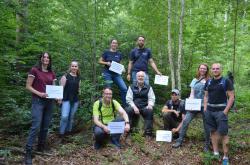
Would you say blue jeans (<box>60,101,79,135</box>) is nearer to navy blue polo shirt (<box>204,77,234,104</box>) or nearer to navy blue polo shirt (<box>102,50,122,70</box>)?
navy blue polo shirt (<box>102,50,122,70</box>)

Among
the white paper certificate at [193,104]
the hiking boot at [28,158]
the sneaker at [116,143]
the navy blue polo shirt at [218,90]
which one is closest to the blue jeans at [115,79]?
the sneaker at [116,143]

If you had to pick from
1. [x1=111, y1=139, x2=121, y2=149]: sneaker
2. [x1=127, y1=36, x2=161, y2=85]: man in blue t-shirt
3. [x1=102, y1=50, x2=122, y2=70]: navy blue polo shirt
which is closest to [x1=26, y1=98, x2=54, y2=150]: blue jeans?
[x1=111, y1=139, x2=121, y2=149]: sneaker

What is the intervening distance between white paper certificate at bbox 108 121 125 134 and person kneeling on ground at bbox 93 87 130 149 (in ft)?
0.31

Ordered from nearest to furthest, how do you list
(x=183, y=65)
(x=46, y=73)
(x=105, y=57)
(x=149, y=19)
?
(x=46, y=73), (x=105, y=57), (x=149, y=19), (x=183, y=65)

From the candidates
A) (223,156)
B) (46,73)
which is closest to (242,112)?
(223,156)

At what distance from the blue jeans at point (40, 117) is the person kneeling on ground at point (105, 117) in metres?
1.12

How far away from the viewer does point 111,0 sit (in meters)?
8.86

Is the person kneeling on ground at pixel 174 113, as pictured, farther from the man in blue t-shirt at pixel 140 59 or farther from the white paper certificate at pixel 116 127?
the white paper certificate at pixel 116 127

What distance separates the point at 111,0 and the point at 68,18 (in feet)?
4.20

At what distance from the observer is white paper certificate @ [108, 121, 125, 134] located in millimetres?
7711

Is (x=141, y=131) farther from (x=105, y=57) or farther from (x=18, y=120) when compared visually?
(x=18, y=120)

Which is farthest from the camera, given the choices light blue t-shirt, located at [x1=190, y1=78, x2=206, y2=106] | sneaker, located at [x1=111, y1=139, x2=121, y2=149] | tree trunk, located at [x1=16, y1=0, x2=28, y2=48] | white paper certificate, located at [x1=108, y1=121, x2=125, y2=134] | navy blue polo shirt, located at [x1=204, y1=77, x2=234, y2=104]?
tree trunk, located at [x1=16, y1=0, x2=28, y2=48]

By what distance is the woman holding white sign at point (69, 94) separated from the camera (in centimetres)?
824

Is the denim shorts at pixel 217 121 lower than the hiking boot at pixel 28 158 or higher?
higher
